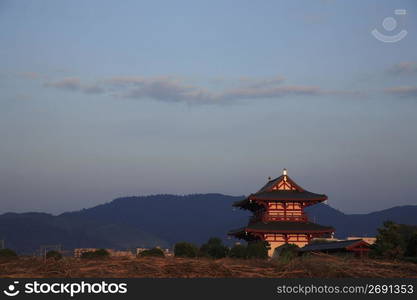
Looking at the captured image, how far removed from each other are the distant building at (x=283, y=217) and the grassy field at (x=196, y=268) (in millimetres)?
46898

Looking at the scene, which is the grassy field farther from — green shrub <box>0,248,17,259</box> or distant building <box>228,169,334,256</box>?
distant building <box>228,169,334,256</box>

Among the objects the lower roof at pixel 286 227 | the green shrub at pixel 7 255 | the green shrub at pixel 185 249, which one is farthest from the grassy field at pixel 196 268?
the lower roof at pixel 286 227

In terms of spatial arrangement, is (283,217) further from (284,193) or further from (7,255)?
(7,255)

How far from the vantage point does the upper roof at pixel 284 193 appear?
5716cm

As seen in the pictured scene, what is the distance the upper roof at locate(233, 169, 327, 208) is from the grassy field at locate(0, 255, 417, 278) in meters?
47.4

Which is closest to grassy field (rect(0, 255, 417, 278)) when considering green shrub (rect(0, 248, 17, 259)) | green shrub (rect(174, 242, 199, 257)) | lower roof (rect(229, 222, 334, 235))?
green shrub (rect(0, 248, 17, 259))

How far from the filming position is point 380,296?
8125 mm

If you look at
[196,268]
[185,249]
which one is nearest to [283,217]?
[185,249]

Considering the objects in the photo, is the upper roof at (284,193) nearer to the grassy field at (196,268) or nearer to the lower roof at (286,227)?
the lower roof at (286,227)

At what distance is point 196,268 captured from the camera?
28.4ft

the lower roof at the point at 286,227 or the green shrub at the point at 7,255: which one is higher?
the lower roof at the point at 286,227

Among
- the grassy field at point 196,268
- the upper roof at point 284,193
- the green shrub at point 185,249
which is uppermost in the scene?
the upper roof at point 284,193

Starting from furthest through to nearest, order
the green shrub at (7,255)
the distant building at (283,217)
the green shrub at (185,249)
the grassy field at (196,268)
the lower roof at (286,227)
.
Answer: the distant building at (283,217) < the lower roof at (286,227) < the green shrub at (185,249) < the green shrub at (7,255) < the grassy field at (196,268)

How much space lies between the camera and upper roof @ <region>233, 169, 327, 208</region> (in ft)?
188
